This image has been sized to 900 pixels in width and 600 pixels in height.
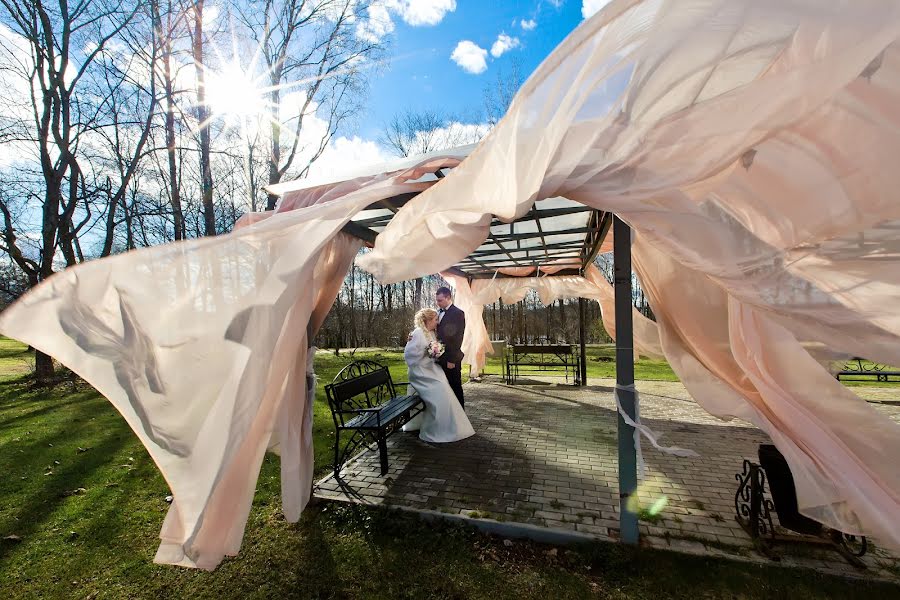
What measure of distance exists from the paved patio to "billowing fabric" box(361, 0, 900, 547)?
1324mm

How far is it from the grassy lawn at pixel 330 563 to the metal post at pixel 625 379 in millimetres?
240

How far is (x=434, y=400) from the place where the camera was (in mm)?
5102

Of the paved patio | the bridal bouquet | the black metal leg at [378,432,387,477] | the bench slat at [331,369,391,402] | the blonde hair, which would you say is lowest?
the paved patio

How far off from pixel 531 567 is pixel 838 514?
1.88m

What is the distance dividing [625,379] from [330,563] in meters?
2.74

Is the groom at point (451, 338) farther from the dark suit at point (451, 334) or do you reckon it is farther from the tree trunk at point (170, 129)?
the tree trunk at point (170, 129)

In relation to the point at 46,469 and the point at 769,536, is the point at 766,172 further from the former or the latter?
the point at 46,469

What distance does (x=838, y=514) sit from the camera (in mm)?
2014

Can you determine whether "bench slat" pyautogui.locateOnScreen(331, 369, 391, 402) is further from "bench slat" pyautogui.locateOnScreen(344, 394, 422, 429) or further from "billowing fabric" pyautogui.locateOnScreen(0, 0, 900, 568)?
"billowing fabric" pyautogui.locateOnScreen(0, 0, 900, 568)

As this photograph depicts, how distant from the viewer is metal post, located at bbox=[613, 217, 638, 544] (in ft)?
9.46

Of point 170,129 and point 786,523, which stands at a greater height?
point 170,129

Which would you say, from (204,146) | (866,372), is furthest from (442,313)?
(204,146)

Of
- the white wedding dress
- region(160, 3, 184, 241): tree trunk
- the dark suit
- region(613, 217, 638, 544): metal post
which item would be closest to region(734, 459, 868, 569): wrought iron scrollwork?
region(613, 217, 638, 544): metal post

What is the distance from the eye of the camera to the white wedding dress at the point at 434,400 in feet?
16.7
